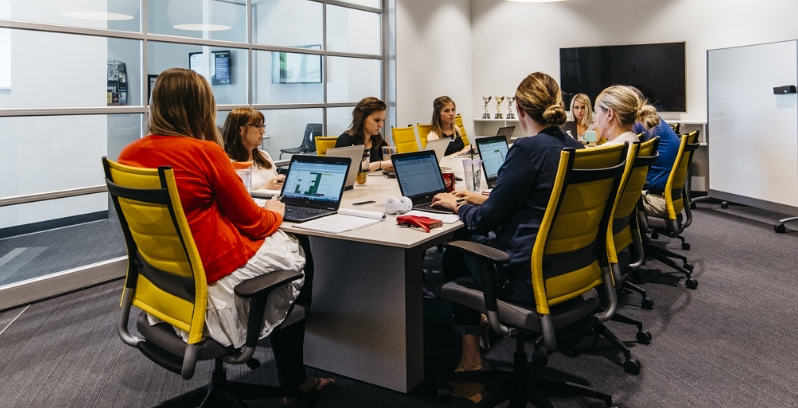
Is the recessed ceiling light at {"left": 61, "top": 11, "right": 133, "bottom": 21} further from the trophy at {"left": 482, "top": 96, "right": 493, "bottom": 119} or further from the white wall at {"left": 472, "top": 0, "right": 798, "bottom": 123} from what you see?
the white wall at {"left": 472, "top": 0, "right": 798, "bottom": 123}

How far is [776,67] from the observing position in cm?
564

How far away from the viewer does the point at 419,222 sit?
228 centimetres

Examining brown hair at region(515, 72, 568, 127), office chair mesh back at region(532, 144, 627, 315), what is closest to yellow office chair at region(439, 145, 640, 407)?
office chair mesh back at region(532, 144, 627, 315)

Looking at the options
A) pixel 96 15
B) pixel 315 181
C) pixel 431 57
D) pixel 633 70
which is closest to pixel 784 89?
pixel 633 70

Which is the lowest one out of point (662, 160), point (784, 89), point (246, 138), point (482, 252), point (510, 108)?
point (482, 252)

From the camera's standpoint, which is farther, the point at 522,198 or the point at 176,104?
the point at 522,198

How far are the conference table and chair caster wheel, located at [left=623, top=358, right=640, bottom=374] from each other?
90 cm

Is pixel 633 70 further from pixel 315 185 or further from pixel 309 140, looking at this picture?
A: pixel 315 185

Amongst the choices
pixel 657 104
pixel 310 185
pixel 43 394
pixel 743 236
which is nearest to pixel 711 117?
pixel 657 104

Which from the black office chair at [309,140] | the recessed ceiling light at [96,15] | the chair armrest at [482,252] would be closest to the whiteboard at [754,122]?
the black office chair at [309,140]

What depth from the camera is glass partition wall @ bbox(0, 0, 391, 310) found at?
3.69 m

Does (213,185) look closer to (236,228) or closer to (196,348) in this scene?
(236,228)

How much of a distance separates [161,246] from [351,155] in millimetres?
1547

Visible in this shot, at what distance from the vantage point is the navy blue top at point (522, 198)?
2014 millimetres
